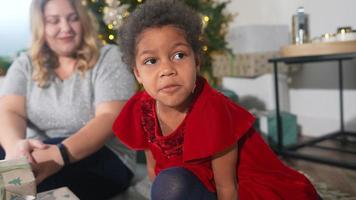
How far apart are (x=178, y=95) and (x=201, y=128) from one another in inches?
2.9

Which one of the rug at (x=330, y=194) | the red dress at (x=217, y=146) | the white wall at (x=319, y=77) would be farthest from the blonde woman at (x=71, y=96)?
the white wall at (x=319, y=77)

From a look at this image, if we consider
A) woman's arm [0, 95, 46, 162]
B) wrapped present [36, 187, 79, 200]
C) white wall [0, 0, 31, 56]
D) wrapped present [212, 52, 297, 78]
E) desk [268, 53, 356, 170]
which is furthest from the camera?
white wall [0, 0, 31, 56]

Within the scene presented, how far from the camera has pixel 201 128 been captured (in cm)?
63

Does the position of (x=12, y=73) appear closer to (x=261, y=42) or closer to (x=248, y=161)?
(x=248, y=161)

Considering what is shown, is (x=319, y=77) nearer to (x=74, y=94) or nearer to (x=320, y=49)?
(x=320, y=49)

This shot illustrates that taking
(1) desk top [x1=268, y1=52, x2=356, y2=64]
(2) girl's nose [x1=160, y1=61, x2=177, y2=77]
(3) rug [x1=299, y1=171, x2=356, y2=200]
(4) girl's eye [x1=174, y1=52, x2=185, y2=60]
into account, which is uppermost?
(4) girl's eye [x1=174, y1=52, x2=185, y2=60]

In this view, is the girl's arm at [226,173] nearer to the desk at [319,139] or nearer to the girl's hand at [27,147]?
the girl's hand at [27,147]

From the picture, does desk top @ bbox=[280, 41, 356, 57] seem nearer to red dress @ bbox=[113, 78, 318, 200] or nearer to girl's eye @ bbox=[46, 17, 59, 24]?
red dress @ bbox=[113, 78, 318, 200]

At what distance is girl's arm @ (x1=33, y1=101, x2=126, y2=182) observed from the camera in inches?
34.4

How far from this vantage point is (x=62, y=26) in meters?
1.03

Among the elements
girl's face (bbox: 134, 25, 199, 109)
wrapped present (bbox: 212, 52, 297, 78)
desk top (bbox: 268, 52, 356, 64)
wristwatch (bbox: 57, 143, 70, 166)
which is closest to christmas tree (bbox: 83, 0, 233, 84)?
wrapped present (bbox: 212, 52, 297, 78)

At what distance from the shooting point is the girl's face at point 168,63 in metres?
0.62

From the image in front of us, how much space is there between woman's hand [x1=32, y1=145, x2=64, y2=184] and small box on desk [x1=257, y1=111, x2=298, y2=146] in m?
1.18

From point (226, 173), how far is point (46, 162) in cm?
48
